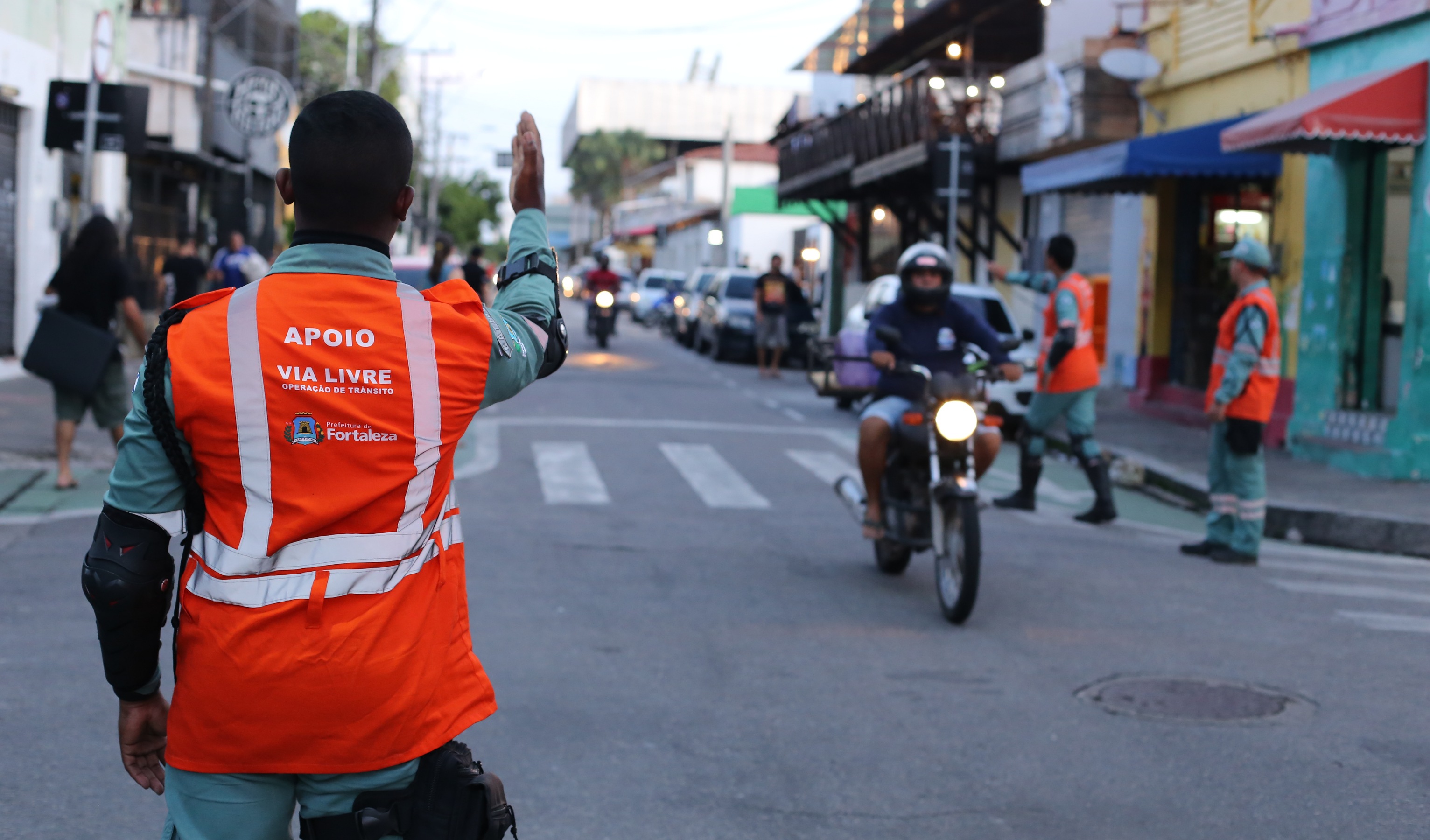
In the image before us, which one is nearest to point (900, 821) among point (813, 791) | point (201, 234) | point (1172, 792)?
point (813, 791)

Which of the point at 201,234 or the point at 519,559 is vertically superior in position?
the point at 201,234

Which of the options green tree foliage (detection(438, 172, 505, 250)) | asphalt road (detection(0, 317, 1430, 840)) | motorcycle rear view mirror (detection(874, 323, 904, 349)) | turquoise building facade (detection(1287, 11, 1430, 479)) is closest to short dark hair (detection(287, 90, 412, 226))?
asphalt road (detection(0, 317, 1430, 840))

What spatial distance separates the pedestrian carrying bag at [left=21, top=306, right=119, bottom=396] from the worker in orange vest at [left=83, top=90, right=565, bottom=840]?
787cm

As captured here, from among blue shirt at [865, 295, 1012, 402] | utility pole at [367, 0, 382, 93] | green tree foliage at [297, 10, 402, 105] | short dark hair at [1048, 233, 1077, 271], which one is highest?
green tree foliage at [297, 10, 402, 105]

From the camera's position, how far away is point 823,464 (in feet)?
43.7

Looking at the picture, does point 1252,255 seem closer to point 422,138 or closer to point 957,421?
point 957,421

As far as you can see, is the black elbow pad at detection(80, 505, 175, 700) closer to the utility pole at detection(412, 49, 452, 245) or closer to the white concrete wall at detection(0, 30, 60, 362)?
the white concrete wall at detection(0, 30, 60, 362)

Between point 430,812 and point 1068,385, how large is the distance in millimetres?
8930

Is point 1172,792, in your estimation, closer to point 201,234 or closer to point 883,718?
point 883,718

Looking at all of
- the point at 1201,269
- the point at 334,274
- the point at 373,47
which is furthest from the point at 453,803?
the point at 373,47

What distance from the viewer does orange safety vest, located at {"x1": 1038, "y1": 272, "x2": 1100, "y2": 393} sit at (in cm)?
1070

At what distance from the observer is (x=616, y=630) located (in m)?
6.80

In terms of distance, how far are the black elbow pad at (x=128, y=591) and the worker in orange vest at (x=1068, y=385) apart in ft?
29.0

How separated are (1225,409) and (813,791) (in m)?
5.31
